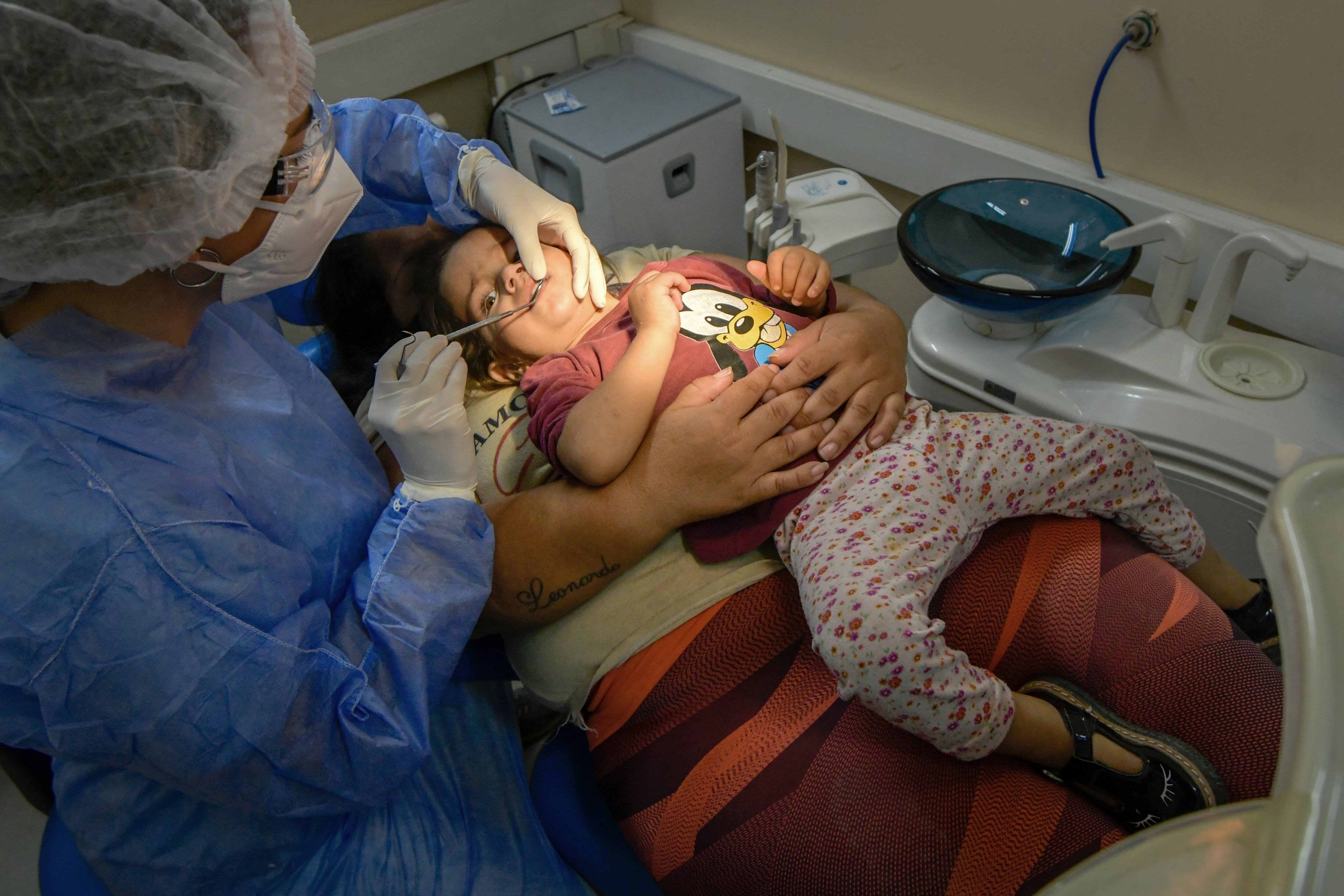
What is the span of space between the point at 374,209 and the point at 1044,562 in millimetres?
1369

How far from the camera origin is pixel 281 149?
97 cm

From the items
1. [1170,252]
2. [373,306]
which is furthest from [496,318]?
[1170,252]

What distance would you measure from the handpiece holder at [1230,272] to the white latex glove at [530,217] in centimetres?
103

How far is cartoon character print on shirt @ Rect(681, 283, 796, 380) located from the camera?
1378 mm

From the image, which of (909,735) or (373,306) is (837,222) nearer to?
(373,306)

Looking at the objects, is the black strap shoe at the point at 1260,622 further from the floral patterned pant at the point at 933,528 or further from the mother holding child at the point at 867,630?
the floral patterned pant at the point at 933,528

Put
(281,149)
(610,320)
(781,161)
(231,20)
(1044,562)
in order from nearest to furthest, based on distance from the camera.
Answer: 1. (231,20)
2. (281,149)
3. (1044,562)
4. (610,320)
5. (781,161)

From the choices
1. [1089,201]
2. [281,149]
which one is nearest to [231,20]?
[281,149]

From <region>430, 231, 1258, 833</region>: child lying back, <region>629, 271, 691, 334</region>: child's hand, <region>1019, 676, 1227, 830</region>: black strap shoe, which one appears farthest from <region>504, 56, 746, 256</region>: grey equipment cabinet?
<region>1019, 676, 1227, 830</region>: black strap shoe

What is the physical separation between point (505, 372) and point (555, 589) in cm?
52

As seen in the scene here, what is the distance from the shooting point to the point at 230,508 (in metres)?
0.97

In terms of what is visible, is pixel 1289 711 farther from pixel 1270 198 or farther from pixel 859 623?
pixel 1270 198

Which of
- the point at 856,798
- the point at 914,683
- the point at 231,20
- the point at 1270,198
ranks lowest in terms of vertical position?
the point at 856,798

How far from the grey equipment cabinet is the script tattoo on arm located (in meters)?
1.18
